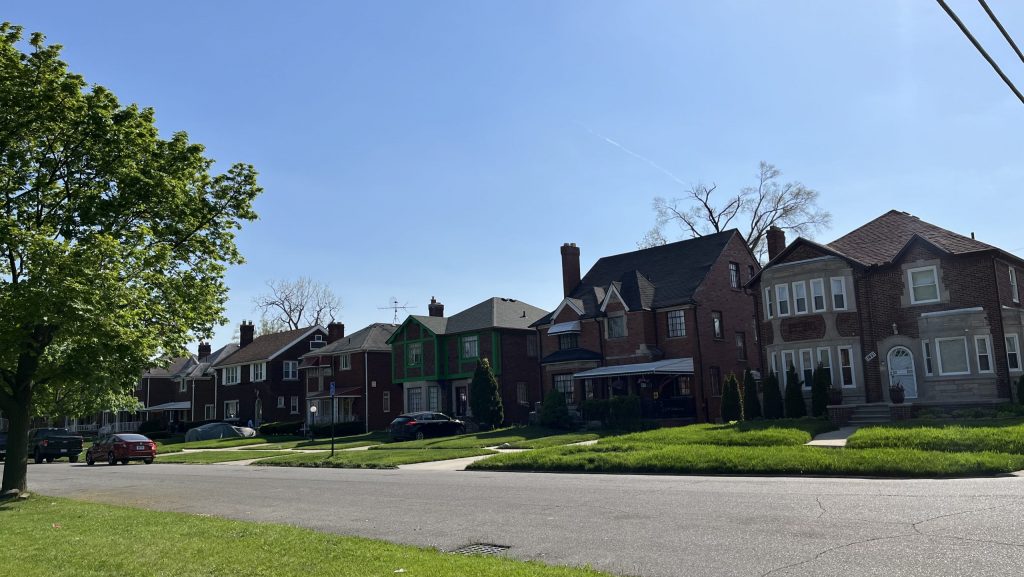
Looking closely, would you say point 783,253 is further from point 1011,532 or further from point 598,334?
point 1011,532

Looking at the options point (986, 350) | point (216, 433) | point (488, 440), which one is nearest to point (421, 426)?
point (488, 440)

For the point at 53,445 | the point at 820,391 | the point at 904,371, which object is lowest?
the point at 53,445

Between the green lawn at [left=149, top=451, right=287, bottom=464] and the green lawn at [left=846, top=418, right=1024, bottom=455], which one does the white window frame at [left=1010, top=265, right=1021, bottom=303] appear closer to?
the green lawn at [left=846, top=418, right=1024, bottom=455]

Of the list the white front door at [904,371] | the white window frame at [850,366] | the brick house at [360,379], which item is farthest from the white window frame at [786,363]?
the brick house at [360,379]

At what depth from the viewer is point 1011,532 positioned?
8836 millimetres

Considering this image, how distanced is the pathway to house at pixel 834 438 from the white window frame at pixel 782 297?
7.34 metres

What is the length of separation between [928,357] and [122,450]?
33613 millimetres

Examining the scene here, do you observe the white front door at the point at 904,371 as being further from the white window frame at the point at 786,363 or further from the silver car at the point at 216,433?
the silver car at the point at 216,433

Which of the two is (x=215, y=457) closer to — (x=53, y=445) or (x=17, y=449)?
(x=53, y=445)

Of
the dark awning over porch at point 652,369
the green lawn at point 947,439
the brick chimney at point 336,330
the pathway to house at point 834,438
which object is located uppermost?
the brick chimney at point 336,330

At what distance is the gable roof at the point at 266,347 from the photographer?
203 ft

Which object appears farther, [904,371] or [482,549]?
[904,371]

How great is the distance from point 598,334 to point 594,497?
27165 millimetres

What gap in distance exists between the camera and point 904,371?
98.0ft
